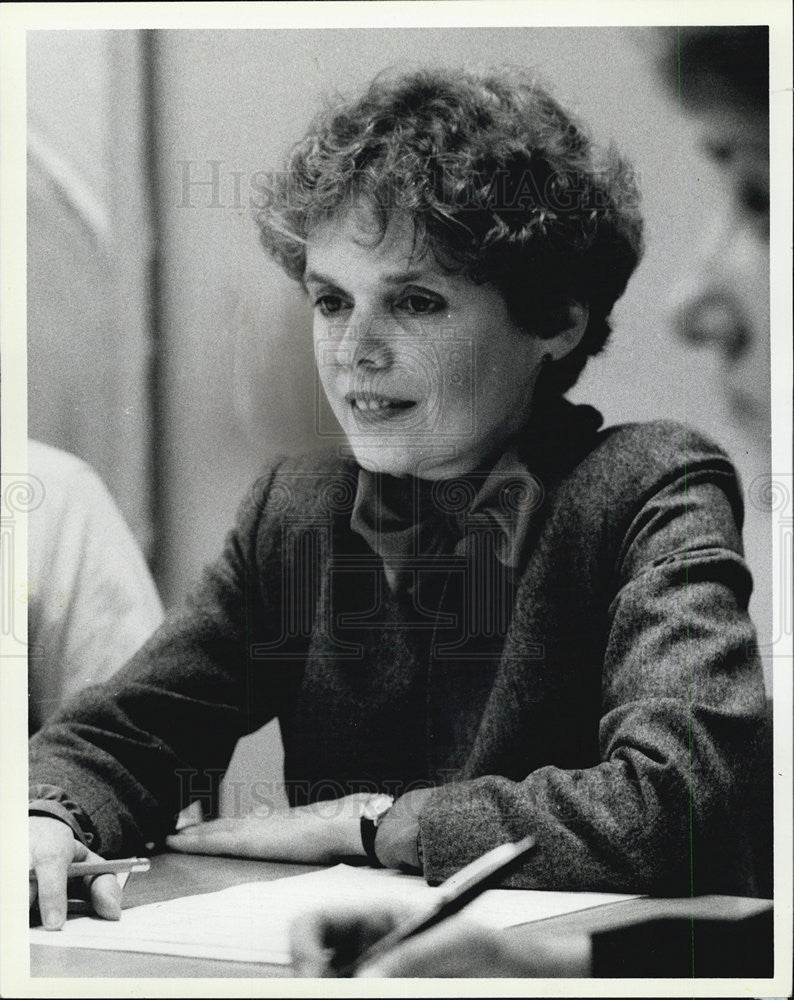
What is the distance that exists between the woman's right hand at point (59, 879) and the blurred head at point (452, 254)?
34.9 inches

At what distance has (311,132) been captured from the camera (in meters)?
2.34

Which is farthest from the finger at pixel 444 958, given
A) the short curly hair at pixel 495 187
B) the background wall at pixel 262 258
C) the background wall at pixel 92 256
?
the short curly hair at pixel 495 187

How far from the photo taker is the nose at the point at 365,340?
2.31 meters

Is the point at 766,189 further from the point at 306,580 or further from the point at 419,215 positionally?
the point at 306,580

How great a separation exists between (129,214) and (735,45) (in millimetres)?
1164

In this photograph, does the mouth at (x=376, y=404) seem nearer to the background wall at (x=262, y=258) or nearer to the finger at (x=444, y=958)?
the background wall at (x=262, y=258)

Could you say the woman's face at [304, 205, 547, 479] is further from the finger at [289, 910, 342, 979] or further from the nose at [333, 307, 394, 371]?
the finger at [289, 910, 342, 979]

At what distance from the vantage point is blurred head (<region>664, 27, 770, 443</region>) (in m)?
2.33

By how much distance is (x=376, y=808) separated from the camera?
91.2 inches

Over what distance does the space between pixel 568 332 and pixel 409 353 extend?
29cm

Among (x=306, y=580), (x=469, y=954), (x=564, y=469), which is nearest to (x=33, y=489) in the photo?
(x=306, y=580)

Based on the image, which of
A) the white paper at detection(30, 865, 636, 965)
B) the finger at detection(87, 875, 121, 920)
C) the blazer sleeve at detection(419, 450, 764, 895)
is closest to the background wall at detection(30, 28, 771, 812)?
the blazer sleeve at detection(419, 450, 764, 895)

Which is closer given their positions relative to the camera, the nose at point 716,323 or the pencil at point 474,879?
the pencil at point 474,879

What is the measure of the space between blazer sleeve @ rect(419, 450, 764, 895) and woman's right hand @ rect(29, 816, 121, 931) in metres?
0.56
